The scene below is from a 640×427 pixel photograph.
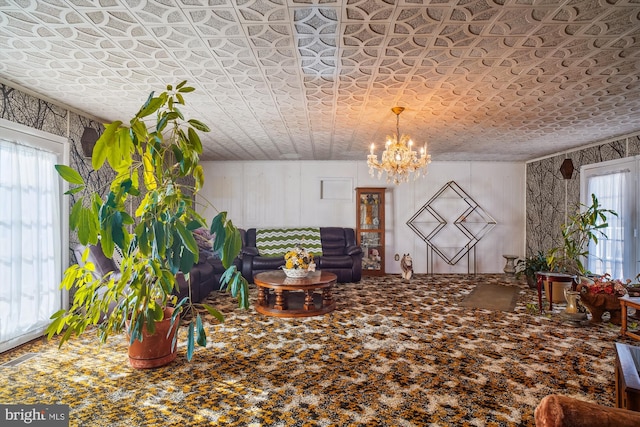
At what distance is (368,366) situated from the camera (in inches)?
103

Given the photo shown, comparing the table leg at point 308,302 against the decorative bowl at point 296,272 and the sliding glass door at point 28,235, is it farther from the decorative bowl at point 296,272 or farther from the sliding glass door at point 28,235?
the sliding glass door at point 28,235

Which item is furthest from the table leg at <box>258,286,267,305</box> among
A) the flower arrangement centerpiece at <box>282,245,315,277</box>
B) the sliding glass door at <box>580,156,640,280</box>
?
the sliding glass door at <box>580,156,640,280</box>

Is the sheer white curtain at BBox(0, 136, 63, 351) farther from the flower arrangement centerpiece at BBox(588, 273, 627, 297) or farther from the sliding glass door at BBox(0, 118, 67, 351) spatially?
the flower arrangement centerpiece at BBox(588, 273, 627, 297)

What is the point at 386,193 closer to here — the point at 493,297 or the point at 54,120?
the point at 493,297

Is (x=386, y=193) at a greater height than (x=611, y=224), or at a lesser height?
greater

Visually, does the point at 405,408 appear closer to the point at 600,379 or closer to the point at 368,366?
the point at 368,366

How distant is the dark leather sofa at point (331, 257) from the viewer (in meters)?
5.71

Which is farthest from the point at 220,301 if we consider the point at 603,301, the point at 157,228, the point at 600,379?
the point at 603,301

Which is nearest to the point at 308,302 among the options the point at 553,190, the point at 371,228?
the point at 371,228

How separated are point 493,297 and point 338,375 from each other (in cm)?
336

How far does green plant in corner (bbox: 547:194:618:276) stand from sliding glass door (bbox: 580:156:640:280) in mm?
113

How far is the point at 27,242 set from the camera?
3.02m

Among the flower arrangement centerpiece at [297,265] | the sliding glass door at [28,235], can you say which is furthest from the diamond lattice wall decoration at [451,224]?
the sliding glass door at [28,235]

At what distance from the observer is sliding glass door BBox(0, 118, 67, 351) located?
281 centimetres
